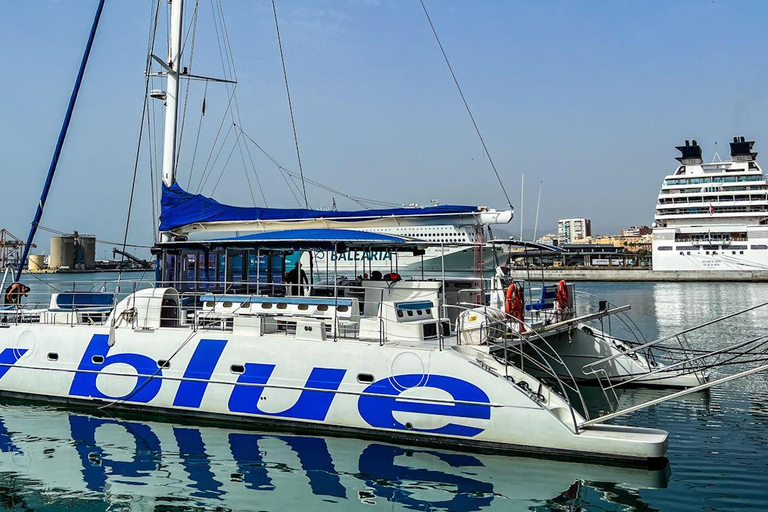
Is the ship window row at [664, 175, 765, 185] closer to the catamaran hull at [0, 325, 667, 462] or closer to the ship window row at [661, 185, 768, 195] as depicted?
the ship window row at [661, 185, 768, 195]

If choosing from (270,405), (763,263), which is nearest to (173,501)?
(270,405)

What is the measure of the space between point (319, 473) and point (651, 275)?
7857 cm

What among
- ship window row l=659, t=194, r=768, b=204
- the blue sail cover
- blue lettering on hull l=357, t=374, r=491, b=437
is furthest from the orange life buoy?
ship window row l=659, t=194, r=768, b=204

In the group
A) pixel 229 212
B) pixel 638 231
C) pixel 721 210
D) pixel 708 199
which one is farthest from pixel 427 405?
pixel 638 231

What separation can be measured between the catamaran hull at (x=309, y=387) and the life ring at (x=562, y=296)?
13.8 ft

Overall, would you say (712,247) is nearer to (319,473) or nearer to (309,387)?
(309,387)

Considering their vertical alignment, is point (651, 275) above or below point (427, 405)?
above

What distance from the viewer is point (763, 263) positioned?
76.8 metres

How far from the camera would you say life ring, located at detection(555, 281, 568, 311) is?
13.6 meters

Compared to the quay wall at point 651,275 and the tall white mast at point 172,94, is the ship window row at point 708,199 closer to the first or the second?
the quay wall at point 651,275

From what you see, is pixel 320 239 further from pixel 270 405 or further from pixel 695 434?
pixel 695 434

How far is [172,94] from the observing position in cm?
1529

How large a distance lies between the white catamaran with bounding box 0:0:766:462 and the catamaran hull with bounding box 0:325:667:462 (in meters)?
0.02

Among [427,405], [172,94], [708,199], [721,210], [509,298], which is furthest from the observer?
[708,199]
